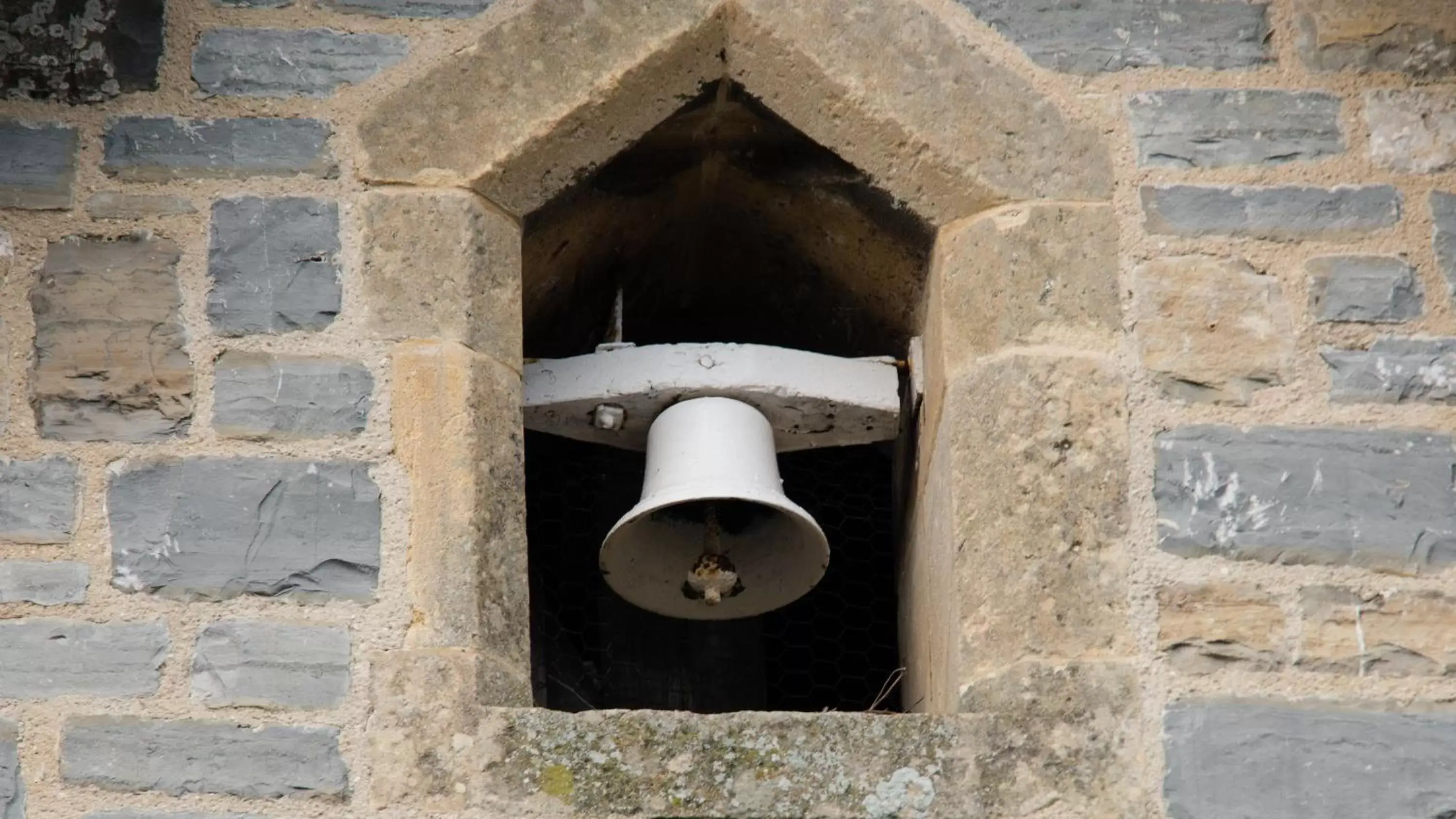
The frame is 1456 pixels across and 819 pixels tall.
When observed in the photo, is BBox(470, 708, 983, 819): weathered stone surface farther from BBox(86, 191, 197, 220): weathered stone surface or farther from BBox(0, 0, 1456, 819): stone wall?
BBox(86, 191, 197, 220): weathered stone surface

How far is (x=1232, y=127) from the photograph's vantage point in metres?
3.73

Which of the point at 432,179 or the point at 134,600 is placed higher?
the point at 432,179

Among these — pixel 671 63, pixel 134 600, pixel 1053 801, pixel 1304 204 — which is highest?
pixel 671 63

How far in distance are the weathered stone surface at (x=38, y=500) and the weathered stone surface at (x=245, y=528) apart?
6cm

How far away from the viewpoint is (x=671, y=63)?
12.4 feet

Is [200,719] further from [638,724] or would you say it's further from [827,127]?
[827,127]

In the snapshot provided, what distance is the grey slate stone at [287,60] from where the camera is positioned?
371 cm

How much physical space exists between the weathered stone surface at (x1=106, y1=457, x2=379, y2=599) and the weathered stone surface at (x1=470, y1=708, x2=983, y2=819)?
0.30 meters

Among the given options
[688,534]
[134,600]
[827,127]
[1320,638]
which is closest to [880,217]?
[827,127]

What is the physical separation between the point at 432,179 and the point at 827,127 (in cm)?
57

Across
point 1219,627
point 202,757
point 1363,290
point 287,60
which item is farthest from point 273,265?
point 1363,290

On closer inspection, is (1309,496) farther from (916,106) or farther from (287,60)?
(287,60)

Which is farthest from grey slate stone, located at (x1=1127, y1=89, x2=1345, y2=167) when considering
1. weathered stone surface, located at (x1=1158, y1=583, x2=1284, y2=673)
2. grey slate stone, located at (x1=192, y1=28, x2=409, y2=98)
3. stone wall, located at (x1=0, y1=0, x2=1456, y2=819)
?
grey slate stone, located at (x1=192, y1=28, x2=409, y2=98)

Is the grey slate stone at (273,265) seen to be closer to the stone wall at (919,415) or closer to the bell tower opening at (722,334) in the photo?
the stone wall at (919,415)
